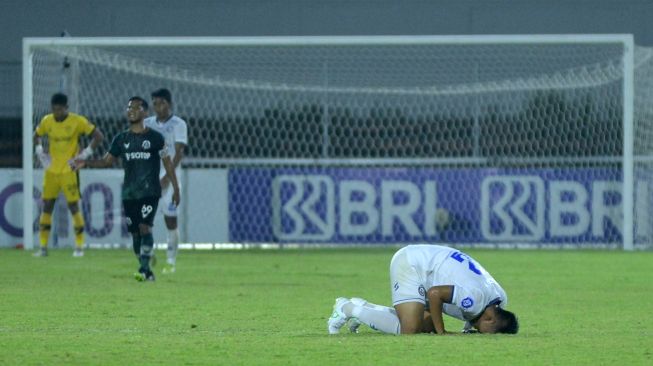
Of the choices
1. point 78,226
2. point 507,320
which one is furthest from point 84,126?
point 507,320

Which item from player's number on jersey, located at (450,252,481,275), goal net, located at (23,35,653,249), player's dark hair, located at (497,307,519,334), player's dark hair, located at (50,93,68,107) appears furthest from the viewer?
goal net, located at (23,35,653,249)

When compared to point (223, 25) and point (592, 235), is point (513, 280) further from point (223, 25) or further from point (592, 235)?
point (223, 25)

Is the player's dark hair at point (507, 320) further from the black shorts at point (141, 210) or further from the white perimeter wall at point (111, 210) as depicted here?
the white perimeter wall at point (111, 210)

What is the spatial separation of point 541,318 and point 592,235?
10.2 metres

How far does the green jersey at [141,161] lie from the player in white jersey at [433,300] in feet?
16.0

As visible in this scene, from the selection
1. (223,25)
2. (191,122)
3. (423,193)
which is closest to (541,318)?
(423,193)

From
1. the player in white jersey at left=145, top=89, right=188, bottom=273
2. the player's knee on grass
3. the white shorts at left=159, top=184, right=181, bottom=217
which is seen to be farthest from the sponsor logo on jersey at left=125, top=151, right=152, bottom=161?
the player's knee on grass

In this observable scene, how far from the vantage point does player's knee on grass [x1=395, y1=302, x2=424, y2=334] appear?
28.4 feet

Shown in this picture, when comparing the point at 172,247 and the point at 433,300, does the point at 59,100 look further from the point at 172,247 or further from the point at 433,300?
the point at 433,300

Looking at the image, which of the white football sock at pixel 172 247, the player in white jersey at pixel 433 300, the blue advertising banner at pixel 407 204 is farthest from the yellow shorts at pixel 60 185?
the player in white jersey at pixel 433 300

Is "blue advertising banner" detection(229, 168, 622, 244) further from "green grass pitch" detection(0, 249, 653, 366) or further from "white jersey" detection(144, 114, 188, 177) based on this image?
"white jersey" detection(144, 114, 188, 177)

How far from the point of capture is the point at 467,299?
832 centimetres

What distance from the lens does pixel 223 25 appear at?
24625 millimetres

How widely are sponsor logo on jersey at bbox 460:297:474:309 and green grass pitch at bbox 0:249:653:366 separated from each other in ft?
0.60
